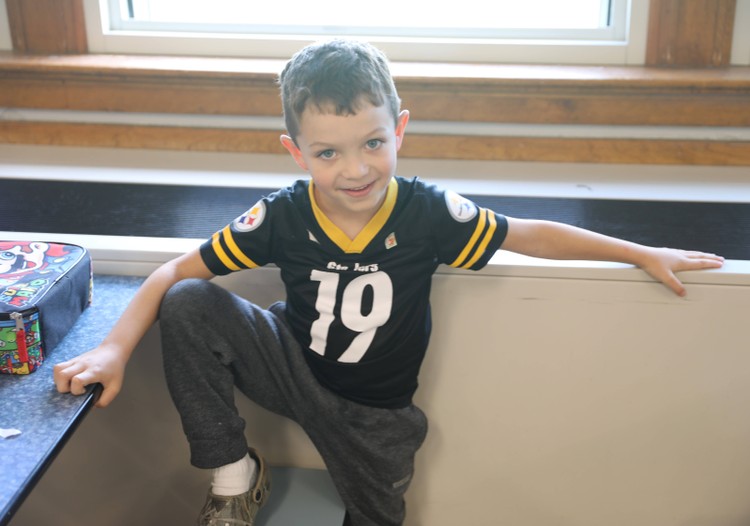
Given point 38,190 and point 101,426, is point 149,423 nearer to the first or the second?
point 101,426

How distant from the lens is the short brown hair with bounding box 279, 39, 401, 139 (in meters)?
0.96

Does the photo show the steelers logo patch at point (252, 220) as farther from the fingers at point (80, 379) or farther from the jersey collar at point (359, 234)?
A: the fingers at point (80, 379)

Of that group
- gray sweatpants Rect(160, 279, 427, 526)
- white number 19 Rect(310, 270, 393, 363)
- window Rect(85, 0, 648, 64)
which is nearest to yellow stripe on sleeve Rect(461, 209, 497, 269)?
white number 19 Rect(310, 270, 393, 363)

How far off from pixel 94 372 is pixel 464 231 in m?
0.48

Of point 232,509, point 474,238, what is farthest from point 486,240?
point 232,509

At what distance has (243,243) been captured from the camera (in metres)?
1.08

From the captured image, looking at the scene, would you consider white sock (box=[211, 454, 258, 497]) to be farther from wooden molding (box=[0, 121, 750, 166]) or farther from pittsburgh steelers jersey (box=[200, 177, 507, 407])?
wooden molding (box=[0, 121, 750, 166])

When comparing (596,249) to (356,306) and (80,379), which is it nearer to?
(356,306)

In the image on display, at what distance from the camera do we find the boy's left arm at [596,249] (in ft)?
3.55

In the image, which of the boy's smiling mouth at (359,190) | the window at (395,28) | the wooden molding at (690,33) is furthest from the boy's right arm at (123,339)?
the wooden molding at (690,33)

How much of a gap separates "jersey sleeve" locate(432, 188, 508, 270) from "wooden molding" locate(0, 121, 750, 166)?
492 mm

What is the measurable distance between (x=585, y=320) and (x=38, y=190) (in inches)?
36.2

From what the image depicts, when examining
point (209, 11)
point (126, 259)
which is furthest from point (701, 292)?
point (209, 11)

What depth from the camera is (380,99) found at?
0.98 meters
